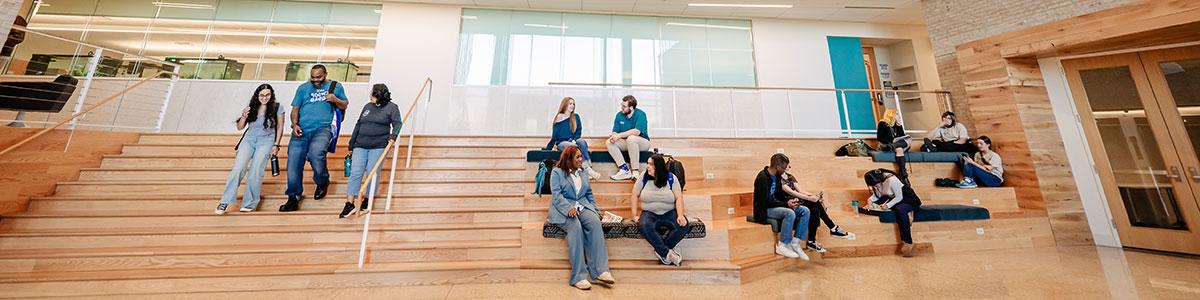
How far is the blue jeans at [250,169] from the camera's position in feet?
10.2

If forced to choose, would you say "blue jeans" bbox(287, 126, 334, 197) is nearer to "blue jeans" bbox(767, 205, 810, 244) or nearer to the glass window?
the glass window

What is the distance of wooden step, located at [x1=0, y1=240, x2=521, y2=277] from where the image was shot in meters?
2.44

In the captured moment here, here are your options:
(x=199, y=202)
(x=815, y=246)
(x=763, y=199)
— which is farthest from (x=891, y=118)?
(x=199, y=202)

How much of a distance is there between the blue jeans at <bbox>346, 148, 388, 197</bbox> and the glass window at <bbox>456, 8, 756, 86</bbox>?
11.0ft

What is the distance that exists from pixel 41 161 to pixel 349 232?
3.08m

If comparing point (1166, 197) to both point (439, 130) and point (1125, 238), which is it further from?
point (439, 130)

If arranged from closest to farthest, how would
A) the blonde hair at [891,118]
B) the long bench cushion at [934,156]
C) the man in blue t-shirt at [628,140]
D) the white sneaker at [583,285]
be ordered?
the white sneaker at [583,285]
the man in blue t-shirt at [628,140]
the long bench cushion at [934,156]
the blonde hair at [891,118]

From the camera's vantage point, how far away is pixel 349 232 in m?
2.95

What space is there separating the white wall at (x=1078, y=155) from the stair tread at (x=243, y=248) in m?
6.56

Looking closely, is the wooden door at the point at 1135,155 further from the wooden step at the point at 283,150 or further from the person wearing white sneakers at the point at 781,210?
the wooden step at the point at 283,150

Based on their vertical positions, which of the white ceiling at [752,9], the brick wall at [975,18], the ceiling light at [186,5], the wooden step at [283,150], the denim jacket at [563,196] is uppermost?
the white ceiling at [752,9]

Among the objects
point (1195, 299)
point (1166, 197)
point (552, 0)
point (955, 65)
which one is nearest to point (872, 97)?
point (955, 65)

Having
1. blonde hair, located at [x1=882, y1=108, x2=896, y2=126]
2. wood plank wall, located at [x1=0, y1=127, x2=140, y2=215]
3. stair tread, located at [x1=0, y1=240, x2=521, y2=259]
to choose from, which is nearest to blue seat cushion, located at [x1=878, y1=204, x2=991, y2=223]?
blonde hair, located at [x1=882, y1=108, x2=896, y2=126]

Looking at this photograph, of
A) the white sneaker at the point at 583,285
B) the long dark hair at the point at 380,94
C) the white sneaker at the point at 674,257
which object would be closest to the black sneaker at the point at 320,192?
the long dark hair at the point at 380,94
